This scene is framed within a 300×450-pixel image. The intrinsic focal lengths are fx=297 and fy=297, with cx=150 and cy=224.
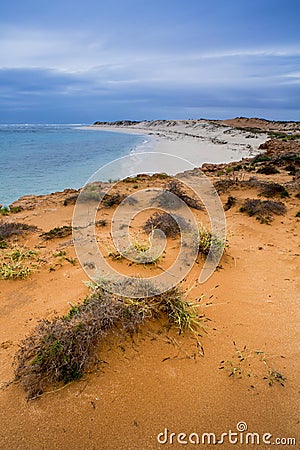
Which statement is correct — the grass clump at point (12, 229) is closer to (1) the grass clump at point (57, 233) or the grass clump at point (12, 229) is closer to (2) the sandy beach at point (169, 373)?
(1) the grass clump at point (57, 233)

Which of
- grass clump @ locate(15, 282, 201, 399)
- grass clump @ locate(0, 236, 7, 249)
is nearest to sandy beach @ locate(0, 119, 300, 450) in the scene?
grass clump @ locate(15, 282, 201, 399)

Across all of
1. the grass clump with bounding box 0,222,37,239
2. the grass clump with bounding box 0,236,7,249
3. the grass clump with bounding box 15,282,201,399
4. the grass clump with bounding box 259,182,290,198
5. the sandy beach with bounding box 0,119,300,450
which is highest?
the grass clump with bounding box 259,182,290,198

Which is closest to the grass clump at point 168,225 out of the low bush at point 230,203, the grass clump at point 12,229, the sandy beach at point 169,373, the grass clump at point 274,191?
the sandy beach at point 169,373

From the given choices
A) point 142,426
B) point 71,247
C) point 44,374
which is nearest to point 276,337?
point 142,426

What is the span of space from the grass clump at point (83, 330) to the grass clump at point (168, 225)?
261 centimetres

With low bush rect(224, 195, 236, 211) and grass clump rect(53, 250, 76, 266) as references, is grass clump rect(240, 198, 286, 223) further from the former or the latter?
grass clump rect(53, 250, 76, 266)

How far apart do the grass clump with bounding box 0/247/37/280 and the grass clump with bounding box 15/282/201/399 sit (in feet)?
5.23

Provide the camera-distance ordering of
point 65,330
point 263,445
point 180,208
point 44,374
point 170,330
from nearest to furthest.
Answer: point 263,445
point 44,374
point 65,330
point 170,330
point 180,208

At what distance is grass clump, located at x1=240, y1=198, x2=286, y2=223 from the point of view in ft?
22.7

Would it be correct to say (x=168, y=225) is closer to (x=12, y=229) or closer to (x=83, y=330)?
(x=12, y=229)

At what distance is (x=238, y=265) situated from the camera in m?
4.54

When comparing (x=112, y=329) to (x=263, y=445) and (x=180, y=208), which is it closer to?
(x=263, y=445)

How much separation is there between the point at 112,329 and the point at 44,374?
62 centimetres

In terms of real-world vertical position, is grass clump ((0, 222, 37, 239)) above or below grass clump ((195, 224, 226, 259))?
above
